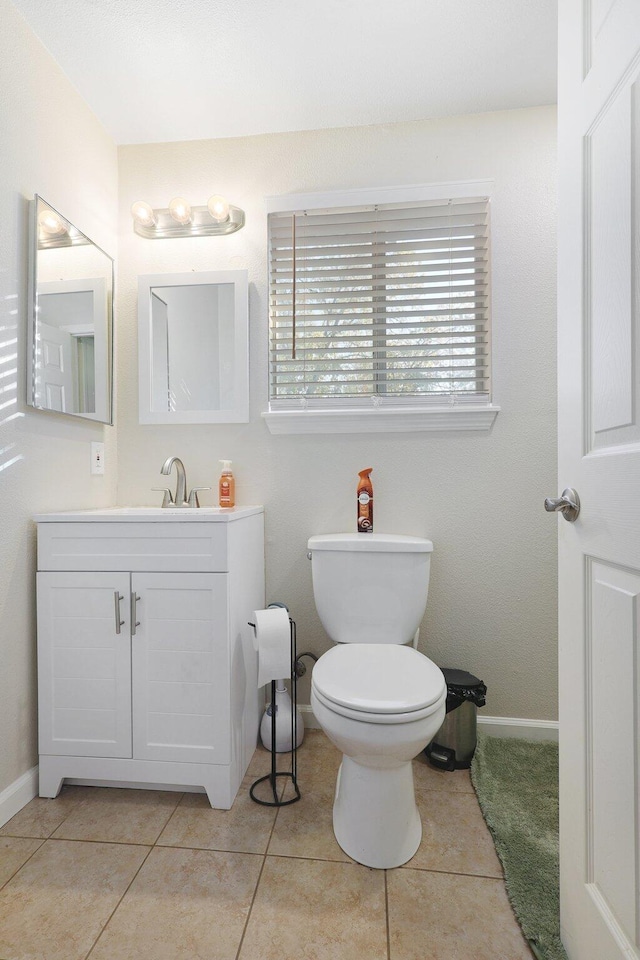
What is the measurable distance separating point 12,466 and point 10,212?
79 centimetres

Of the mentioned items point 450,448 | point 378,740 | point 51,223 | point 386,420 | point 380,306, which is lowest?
point 378,740

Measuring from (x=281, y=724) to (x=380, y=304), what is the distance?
5.45 feet

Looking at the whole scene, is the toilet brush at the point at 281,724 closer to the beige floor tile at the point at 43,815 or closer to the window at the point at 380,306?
the beige floor tile at the point at 43,815

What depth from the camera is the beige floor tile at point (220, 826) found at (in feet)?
4.53

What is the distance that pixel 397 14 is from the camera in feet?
5.12

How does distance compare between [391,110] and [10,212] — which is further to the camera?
[391,110]

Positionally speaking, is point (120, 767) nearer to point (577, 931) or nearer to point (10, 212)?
point (577, 931)

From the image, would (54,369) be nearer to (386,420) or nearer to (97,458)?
(97,458)

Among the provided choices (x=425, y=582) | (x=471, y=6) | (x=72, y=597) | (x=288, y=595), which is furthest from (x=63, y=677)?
(x=471, y=6)

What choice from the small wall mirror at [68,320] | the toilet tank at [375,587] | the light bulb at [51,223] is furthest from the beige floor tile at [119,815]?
the light bulb at [51,223]

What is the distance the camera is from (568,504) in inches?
38.1

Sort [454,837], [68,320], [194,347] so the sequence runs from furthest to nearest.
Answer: [194,347], [68,320], [454,837]

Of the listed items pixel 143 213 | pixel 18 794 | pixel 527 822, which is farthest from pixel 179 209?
pixel 527 822

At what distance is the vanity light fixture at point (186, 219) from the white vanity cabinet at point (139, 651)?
4.04 feet
